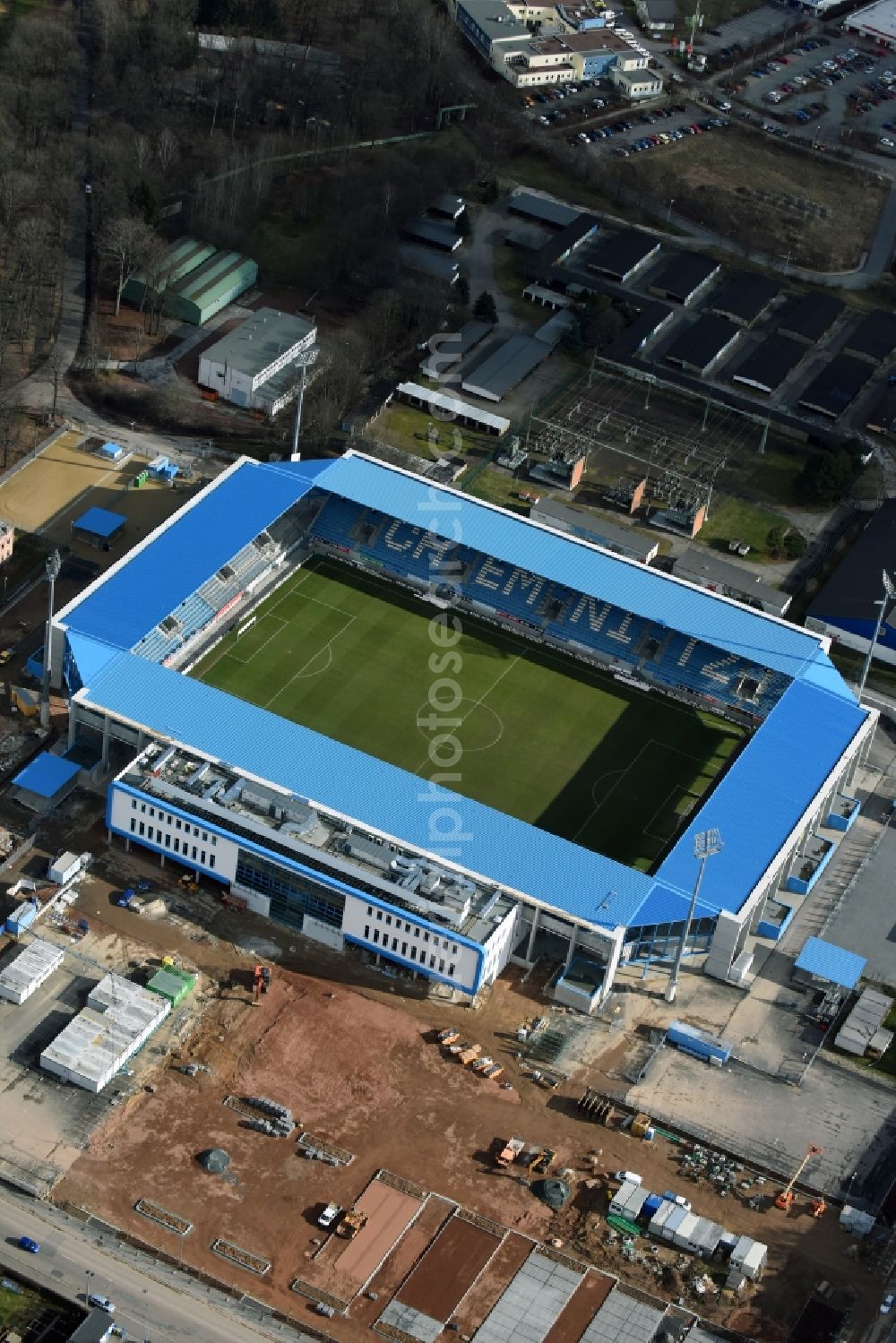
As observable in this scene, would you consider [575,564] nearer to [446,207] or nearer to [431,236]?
[431,236]

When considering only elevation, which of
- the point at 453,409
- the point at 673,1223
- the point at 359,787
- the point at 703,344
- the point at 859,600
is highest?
the point at 703,344

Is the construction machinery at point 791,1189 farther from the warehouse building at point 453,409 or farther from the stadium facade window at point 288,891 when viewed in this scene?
the warehouse building at point 453,409

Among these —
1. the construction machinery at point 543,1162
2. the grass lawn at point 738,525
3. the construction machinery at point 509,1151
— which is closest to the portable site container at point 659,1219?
the construction machinery at point 543,1162

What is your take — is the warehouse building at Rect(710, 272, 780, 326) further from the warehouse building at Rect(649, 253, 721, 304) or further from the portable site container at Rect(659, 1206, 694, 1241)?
the portable site container at Rect(659, 1206, 694, 1241)

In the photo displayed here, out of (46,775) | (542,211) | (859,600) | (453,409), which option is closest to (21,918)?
(46,775)

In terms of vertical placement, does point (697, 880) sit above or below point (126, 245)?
below

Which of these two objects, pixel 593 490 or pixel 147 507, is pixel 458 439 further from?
pixel 147 507
